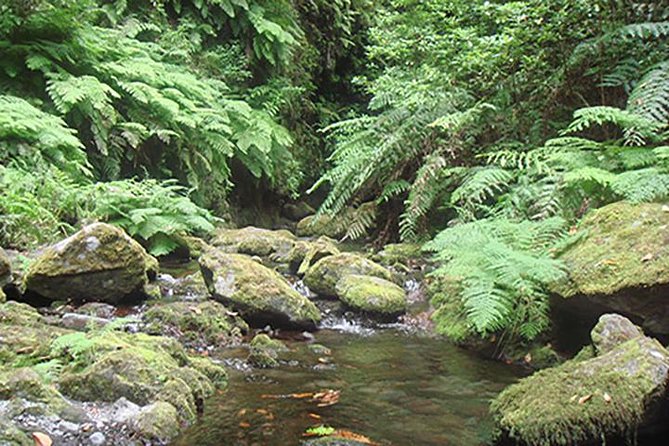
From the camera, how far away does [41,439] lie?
89.0 inches

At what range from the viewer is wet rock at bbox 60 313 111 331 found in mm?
3900

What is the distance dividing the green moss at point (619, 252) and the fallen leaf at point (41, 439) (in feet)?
10.1

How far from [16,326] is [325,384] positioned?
6.22 feet

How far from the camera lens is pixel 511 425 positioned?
2.60m

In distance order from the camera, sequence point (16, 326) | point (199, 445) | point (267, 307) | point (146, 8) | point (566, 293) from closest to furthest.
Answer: point (199, 445) < point (16, 326) < point (566, 293) < point (267, 307) < point (146, 8)

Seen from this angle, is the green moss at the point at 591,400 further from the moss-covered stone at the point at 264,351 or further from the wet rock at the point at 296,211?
the wet rock at the point at 296,211

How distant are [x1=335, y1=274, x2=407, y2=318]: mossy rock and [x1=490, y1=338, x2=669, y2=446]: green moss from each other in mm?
2531

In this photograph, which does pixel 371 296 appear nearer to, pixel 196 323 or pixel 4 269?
pixel 196 323

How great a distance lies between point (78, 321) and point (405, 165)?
18.4 feet

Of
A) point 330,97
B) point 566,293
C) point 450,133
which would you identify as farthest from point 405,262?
point 330,97

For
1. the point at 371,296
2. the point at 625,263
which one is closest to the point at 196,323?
the point at 371,296

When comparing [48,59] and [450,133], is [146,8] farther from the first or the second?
[450,133]

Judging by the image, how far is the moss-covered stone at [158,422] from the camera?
2.51m

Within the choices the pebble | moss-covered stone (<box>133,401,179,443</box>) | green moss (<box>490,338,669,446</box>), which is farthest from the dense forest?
the pebble
